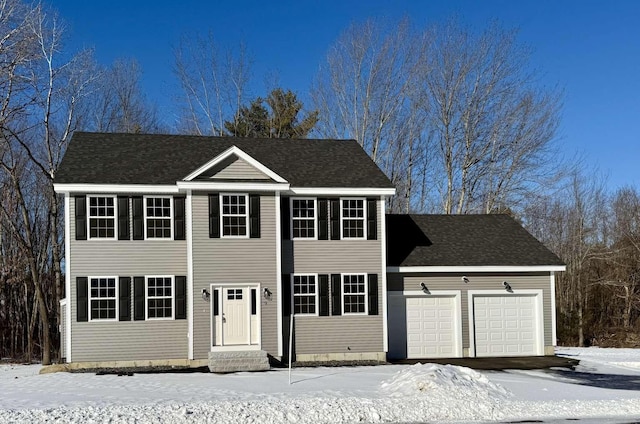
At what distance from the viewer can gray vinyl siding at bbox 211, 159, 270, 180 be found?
824 inches

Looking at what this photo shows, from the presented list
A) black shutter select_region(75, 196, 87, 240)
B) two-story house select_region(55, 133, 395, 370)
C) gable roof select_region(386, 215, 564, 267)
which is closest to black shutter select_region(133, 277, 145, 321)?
two-story house select_region(55, 133, 395, 370)

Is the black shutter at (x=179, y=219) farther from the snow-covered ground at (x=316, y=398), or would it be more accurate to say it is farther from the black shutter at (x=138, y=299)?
the snow-covered ground at (x=316, y=398)

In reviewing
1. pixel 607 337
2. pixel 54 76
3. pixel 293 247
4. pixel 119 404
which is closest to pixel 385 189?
pixel 293 247

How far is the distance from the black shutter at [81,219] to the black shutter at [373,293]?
27.1 ft

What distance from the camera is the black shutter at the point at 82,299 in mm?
20062

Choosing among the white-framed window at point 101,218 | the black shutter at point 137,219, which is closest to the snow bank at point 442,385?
the black shutter at point 137,219

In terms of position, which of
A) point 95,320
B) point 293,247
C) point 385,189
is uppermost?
point 385,189

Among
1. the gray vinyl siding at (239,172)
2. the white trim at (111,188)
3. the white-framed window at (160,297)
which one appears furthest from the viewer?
the gray vinyl siding at (239,172)

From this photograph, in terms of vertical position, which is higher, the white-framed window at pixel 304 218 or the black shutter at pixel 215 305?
the white-framed window at pixel 304 218

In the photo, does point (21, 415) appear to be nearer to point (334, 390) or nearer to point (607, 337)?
point (334, 390)

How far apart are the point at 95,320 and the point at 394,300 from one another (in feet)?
29.4

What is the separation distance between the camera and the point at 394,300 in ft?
76.1

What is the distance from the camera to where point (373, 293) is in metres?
22.1

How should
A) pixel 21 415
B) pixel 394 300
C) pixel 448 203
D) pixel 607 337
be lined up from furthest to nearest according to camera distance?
pixel 448 203, pixel 607 337, pixel 394 300, pixel 21 415
